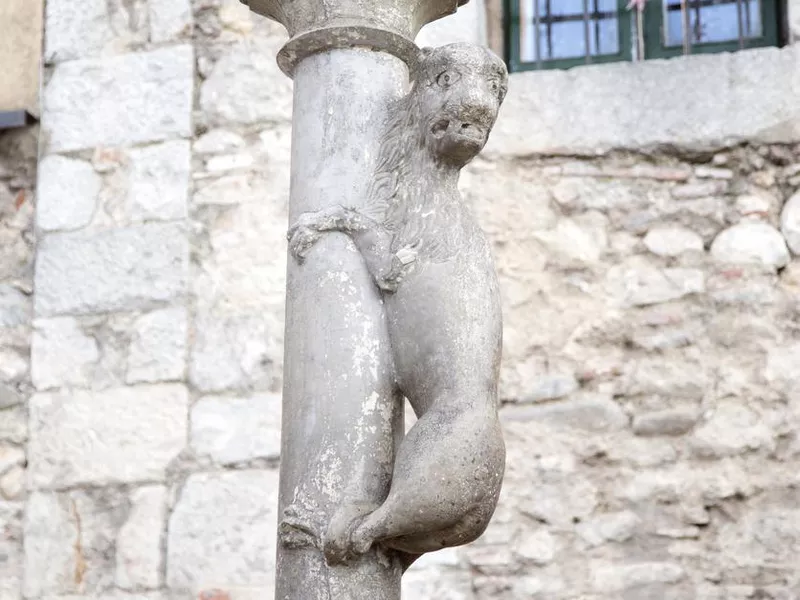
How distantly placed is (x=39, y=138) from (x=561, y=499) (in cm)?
249

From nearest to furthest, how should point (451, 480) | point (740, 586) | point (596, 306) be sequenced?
point (451, 480), point (740, 586), point (596, 306)

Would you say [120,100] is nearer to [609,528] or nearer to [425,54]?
[609,528]

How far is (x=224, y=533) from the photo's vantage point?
468 centimetres

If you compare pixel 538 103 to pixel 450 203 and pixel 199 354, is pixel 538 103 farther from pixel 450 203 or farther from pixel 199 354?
pixel 450 203

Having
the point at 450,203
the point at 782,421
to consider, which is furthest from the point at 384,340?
the point at 782,421

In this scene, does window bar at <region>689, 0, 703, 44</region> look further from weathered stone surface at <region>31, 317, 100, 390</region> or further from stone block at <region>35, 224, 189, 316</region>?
weathered stone surface at <region>31, 317, 100, 390</region>

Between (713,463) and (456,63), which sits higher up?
(456,63)

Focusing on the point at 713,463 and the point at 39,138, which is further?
the point at 39,138

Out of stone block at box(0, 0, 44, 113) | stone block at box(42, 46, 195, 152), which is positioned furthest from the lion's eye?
stone block at box(0, 0, 44, 113)

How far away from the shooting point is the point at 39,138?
5297 millimetres

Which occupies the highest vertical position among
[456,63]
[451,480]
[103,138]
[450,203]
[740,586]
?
[103,138]

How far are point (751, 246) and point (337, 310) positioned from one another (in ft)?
8.62

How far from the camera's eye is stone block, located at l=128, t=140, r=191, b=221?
16.5 ft

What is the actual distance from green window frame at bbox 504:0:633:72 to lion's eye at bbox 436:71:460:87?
110 inches
